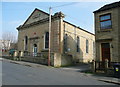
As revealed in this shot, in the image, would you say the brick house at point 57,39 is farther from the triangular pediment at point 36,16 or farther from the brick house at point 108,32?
the brick house at point 108,32

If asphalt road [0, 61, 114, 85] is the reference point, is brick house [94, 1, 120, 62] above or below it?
above

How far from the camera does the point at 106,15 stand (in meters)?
15.0

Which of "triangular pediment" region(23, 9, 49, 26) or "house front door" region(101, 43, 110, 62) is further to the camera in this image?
"triangular pediment" region(23, 9, 49, 26)

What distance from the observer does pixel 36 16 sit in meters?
26.0

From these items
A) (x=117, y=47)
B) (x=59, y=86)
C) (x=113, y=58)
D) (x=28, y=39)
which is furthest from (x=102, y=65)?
(x=28, y=39)

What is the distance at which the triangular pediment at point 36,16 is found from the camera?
2435cm

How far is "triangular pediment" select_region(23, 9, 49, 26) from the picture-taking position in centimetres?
2435

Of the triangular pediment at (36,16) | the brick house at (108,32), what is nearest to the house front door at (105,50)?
the brick house at (108,32)

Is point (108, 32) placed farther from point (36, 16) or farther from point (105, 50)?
point (36, 16)

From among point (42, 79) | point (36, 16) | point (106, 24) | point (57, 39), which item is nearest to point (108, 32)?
point (106, 24)

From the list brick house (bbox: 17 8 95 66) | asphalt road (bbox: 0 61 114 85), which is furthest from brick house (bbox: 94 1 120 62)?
brick house (bbox: 17 8 95 66)

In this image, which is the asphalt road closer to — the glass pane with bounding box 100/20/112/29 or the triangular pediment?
the glass pane with bounding box 100/20/112/29

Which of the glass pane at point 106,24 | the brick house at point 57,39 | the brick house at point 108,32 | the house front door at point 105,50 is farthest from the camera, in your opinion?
the brick house at point 57,39

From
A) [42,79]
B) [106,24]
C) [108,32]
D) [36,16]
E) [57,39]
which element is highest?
[36,16]
